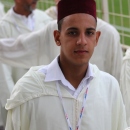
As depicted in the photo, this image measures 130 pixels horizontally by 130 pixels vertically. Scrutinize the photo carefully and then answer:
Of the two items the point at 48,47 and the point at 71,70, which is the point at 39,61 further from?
the point at 71,70

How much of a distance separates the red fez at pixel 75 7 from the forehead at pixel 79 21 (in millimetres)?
26

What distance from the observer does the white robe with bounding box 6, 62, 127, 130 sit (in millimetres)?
3764

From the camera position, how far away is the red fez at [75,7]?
3787 millimetres

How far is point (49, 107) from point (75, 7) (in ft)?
1.96

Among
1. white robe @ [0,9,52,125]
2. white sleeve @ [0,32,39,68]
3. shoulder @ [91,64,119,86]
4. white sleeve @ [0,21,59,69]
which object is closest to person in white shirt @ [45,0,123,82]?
white sleeve @ [0,21,59,69]

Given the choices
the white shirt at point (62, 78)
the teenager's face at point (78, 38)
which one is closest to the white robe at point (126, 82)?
the white shirt at point (62, 78)

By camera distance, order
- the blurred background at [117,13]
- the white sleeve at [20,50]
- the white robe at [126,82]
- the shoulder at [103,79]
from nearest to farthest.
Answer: the shoulder at [103,79]
the white robe at [126,82]
the white sleeve at [20,50]
the blurred background at [117,13]

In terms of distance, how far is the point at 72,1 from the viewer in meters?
3.87

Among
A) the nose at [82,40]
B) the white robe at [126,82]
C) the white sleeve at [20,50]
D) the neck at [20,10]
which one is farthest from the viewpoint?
the neck at [20,10]

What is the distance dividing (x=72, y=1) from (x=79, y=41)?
0.30 meters

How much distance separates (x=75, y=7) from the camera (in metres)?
3.79

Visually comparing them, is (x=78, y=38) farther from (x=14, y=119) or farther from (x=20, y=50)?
(x=20, y=50)

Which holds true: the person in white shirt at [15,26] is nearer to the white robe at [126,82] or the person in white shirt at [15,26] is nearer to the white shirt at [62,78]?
the white robe at [126,82]

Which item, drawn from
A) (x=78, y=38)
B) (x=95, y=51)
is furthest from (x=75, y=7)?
(x=95, y=51)
